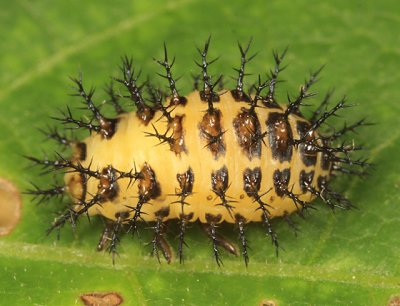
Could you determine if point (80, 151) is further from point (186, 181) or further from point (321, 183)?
point (321, 183)

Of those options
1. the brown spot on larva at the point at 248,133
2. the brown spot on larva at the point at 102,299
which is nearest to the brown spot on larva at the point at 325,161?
the brown spot on larva at the point at 248,133

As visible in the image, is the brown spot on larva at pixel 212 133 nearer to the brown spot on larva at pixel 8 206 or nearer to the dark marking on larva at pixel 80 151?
the dark marking on larva at pixel 80 151

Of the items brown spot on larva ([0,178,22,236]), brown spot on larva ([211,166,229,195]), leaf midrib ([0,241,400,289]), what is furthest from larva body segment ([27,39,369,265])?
brown spot on larva ([0,178,22,236])

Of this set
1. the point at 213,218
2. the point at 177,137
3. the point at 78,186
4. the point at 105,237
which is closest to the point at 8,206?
the point at 78,186

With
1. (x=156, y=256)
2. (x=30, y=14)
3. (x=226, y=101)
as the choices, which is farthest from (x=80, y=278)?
(x=30, y=14)

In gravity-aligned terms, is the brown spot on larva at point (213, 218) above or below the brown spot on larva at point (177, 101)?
below

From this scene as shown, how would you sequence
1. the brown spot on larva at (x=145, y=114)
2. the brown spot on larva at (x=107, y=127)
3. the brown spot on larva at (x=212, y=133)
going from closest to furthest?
the brown spot on larva at (x=212, y=133) < the brown spot on larva at (x=145, y=114) < the brown spot on larva at (x=107, y=127)
